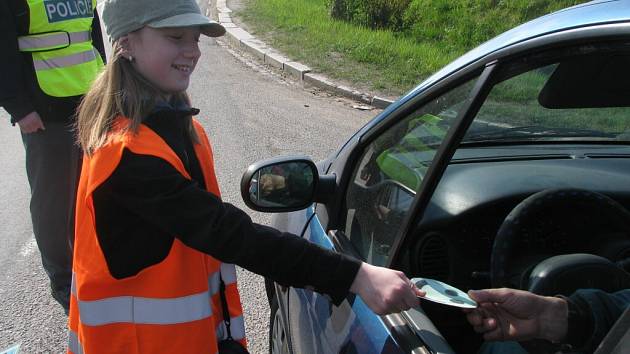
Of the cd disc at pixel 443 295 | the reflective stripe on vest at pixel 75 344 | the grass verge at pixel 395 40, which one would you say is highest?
the cd disc at pixel 443 295

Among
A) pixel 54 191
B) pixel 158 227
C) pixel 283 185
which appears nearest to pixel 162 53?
pixel 158 227

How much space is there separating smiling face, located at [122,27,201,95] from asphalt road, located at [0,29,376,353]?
6.02ft

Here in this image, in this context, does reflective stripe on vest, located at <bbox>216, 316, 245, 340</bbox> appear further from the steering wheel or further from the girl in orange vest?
the steering wheel

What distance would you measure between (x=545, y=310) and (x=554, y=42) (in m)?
0.64

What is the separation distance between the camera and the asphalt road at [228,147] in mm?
3275

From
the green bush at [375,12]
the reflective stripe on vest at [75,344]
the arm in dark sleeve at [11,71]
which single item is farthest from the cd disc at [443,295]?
the green bush at [375,12]

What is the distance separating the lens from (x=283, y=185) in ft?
6.43

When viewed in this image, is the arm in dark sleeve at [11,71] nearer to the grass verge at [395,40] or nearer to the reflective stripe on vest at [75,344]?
the reflective stripe on vest at [75,344]

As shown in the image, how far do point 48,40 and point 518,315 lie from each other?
269cm

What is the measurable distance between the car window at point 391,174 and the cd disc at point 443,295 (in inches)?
8.5

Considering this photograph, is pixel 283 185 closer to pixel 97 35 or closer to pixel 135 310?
pixel 135 310

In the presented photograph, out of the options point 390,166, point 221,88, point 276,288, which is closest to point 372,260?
point 390,166

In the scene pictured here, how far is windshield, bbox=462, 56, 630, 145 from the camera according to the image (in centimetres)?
169

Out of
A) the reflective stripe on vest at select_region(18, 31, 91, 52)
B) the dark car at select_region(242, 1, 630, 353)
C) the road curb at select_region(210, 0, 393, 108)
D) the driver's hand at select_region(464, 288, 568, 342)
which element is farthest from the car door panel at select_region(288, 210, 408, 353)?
the road curb at select_region(210, 0, 393, 108)
